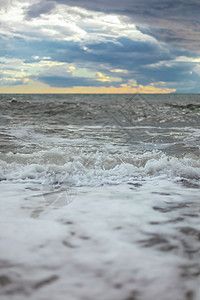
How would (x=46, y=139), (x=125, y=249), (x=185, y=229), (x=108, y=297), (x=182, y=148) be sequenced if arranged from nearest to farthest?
(x=108, y=297), (x=125, y=249), (x=185, y=229), (x=182, y=148), (x=46, y=139)

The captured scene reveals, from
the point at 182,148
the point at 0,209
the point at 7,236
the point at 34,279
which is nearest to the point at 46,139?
the point at 182,148

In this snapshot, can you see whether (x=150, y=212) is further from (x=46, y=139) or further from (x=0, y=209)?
(x=46, y=139)

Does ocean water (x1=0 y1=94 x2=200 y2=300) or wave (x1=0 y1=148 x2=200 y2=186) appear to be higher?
wave (x1=0 y1=148 x2=200 y2=186)

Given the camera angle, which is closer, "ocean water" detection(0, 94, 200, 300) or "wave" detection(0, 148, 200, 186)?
"ocean water" detection(0, 94, 200, 300)

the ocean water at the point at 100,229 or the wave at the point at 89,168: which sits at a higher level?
the wave at the point at 89,168

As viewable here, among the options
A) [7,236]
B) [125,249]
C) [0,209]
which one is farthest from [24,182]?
[125,249]

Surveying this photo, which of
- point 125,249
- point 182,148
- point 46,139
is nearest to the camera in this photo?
point 125,249

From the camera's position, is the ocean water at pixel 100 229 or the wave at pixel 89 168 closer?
the ocean water at pixel 100 229

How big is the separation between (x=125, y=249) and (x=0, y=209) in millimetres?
1336

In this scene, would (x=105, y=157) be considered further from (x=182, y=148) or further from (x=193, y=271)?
(x=193, y=271)

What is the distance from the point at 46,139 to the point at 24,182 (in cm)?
374

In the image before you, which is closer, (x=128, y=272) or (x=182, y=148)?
(x=128, y=272)

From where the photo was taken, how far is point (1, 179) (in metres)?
3.87

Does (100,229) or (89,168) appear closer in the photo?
(100,229)
